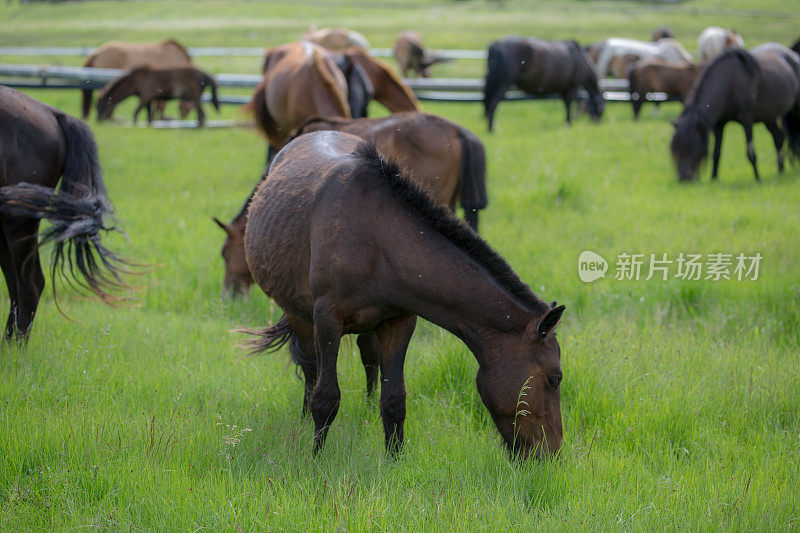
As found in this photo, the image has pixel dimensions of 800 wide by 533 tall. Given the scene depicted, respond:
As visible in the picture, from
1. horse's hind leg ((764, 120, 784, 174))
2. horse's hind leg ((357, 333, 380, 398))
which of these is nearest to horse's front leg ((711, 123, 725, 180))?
horse's hind leg ((764, 120, 784, 174))

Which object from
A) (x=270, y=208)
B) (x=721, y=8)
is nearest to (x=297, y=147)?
(x=270, y=208)

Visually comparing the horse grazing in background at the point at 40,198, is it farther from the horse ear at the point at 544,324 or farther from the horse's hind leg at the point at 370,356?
the horse ear at the point at 544,324

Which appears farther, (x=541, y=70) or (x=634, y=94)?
(x=634, y=94)

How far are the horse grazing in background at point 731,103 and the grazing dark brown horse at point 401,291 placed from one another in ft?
26.9

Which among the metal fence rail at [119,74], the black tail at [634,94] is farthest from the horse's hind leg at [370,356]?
the black tail at [634,94]

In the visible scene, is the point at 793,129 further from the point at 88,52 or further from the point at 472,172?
the point at 88,52

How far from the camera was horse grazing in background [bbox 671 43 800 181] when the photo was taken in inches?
420

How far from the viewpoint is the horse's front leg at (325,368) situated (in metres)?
3.42

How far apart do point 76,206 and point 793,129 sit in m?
11.9

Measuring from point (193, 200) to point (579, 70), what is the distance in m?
11.8

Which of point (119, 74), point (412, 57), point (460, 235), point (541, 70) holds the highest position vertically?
point (460, 235)

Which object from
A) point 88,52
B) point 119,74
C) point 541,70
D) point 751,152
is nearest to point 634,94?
point 541,70

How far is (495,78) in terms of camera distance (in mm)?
17156

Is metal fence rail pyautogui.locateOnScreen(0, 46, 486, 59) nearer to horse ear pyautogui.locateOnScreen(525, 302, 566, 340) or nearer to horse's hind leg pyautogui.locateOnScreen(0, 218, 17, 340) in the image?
horse's hind leg pyautogui.locateOnScreen(0, 218, 17, 340)
